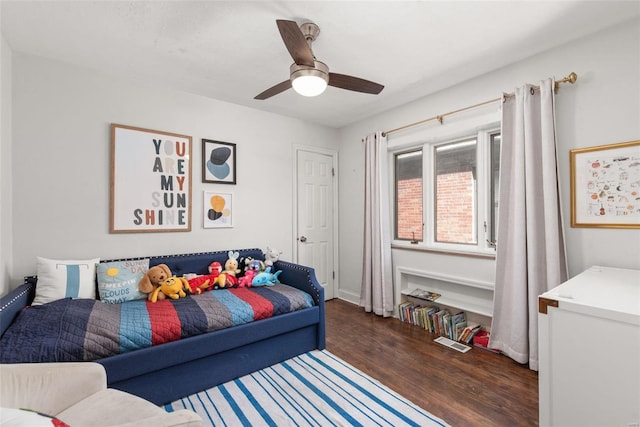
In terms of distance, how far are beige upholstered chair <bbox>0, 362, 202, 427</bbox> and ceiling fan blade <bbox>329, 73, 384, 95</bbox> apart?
208 cm

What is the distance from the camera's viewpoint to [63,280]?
2199 millimetres

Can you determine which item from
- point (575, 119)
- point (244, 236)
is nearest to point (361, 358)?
point (244, 236)

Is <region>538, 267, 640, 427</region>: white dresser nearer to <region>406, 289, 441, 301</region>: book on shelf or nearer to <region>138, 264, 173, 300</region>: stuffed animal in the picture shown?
<region>406, 289, 441, 301</region>: book on shelf

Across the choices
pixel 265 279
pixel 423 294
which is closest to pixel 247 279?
pixel 265 279

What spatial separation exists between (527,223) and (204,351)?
2613mm

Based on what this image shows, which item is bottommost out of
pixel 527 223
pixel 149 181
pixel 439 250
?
pixel 439 250

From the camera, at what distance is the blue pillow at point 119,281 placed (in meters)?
2.31

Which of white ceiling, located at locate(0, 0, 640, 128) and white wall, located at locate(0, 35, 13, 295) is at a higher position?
white ceiling, located at locate(0, 0, 640, 128)

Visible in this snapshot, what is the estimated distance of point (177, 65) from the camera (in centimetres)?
247

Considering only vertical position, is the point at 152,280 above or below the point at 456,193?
below

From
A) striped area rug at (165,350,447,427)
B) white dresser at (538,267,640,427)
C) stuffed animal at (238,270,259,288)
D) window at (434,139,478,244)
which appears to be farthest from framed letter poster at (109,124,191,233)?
white dresser at (538,267,640,427)

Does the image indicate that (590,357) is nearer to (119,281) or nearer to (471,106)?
(471,106)

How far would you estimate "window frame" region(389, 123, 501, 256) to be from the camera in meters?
2.79

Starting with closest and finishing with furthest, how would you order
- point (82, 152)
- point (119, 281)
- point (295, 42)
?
point (295, 42), point (119, 281), point (82, 152)
